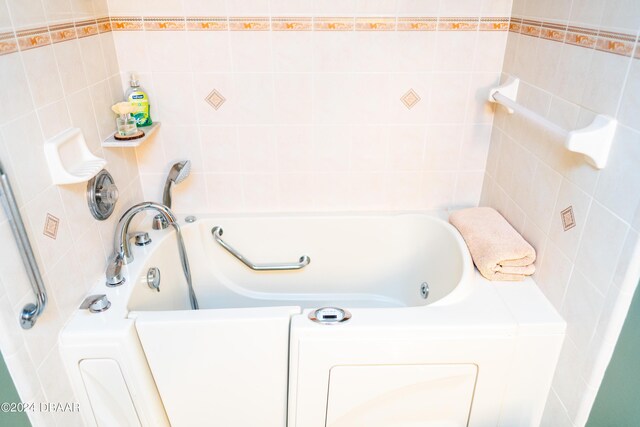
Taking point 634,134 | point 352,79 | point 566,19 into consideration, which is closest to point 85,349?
point 352,79

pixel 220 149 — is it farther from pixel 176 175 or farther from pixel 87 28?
pixel 87 28

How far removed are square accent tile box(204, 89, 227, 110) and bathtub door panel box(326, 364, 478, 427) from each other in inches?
44.6

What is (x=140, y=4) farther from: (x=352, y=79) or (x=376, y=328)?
(x=376, y=328)

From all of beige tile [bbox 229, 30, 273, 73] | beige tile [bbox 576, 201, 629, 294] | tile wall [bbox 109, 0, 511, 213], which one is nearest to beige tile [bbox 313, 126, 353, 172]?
tile wall [bbox 109, 0, 511, 213]

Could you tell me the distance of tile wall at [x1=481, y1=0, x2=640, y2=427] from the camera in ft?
3.50

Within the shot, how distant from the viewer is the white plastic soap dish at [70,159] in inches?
48.8

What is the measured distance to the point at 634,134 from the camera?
1034mm

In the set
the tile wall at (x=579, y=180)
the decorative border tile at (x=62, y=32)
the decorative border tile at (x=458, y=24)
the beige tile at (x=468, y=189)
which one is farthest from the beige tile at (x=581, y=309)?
the decorative border tile at (x=62, y=32)

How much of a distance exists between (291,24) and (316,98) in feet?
0.97

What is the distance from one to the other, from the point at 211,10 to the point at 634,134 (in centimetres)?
144

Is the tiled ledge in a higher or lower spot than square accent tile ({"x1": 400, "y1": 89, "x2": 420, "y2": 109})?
higher

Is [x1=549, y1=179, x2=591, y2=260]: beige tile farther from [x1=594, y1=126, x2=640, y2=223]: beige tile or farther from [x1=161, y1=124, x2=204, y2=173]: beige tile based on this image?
[x1=161, y1=124, x2=204, y2=173]: beige tile

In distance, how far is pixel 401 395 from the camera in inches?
55.0

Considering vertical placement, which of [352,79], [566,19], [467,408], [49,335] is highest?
[566,19]
